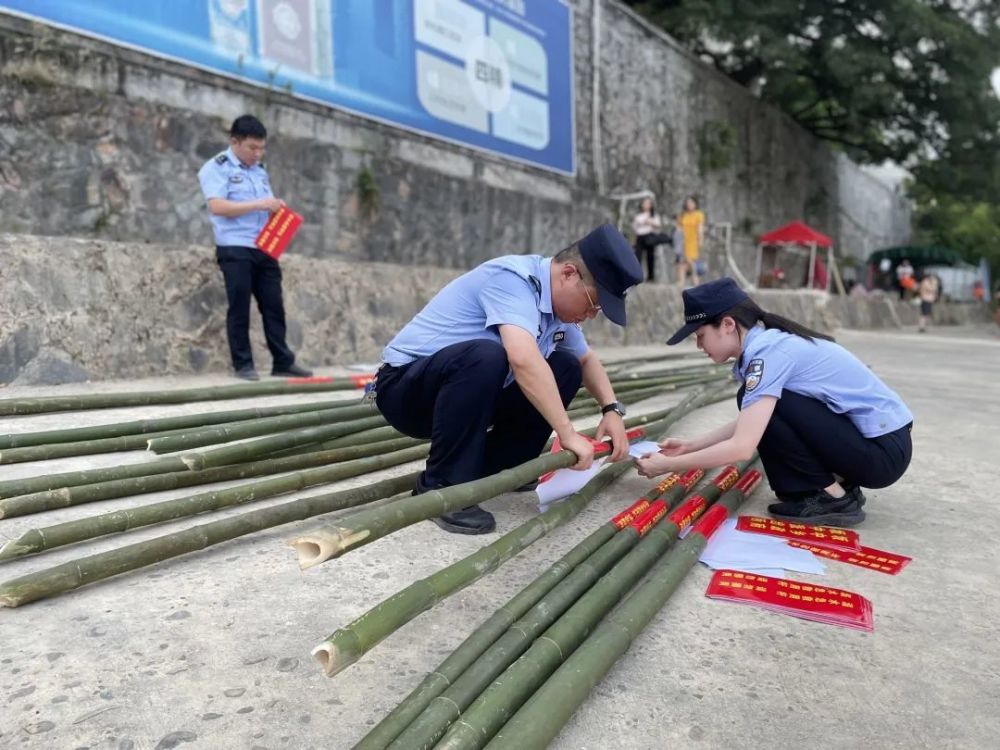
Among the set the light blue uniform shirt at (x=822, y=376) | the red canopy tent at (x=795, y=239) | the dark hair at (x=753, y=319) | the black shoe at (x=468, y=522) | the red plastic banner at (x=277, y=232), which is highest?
the red canopy tent at (x=795, y=239)

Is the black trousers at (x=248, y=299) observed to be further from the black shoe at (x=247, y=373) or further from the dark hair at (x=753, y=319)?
the dark hair at (x=753, y=319)

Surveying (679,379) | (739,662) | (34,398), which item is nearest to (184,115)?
(34,398)

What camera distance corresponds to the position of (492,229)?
27.2ft

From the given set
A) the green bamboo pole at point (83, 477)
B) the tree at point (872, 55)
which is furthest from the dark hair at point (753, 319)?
the tree at point (872, 55)

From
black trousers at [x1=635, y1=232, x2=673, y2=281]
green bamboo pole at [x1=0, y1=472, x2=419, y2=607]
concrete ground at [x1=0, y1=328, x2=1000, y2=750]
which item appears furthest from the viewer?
black trousers at [x1=635, y1=232, x2=673, y2=281]

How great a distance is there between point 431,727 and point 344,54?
257 inches

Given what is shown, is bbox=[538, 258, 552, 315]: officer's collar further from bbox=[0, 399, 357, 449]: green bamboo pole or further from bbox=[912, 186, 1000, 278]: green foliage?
bbox=[912, 186, 1000, 278]: green foliage

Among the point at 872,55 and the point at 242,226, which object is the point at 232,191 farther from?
the point at 872,55

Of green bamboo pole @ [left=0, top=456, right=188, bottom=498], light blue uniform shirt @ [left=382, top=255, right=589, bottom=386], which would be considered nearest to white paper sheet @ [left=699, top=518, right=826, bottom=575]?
light blue uniform shirt @ [left=382, top=255, right=589, bottom=386]

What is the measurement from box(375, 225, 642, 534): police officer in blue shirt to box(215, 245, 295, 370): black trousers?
6.55ft

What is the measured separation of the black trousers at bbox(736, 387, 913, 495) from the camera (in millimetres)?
2078

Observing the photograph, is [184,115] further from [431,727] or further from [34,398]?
[431,727]

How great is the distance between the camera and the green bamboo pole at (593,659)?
1034 millimetres

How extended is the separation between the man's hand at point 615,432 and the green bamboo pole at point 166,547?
1.89 feet
